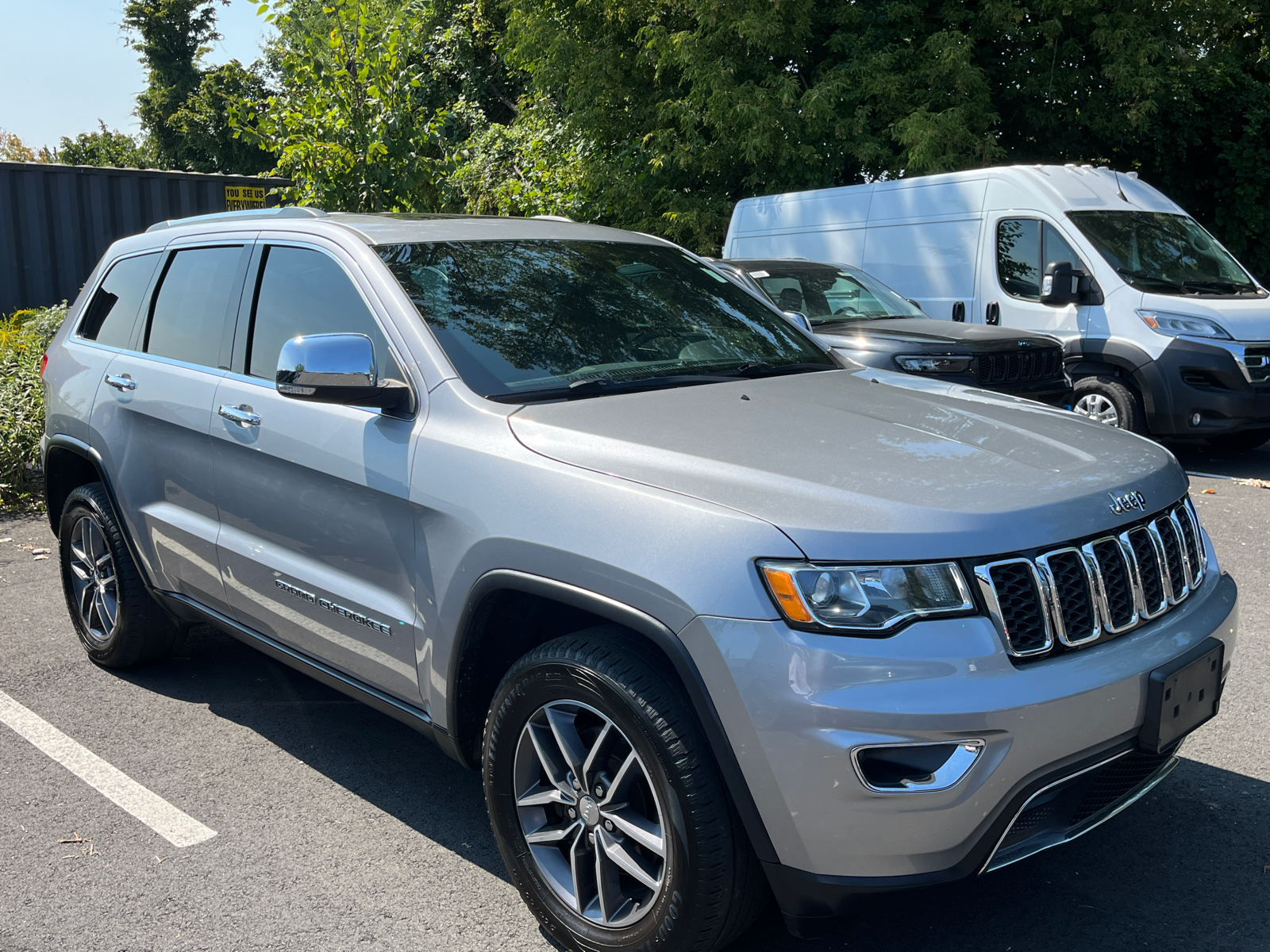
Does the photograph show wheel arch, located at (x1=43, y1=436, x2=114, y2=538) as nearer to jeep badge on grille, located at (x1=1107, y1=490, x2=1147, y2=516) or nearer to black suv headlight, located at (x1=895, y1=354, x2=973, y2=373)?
jeep badge on grille, located at (x1=1107, y1=490, x2=1147, y2=516)

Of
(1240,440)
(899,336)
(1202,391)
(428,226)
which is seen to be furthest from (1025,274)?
(428,226)

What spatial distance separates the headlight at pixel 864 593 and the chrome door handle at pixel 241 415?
1959 millimetres

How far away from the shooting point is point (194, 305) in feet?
13.8

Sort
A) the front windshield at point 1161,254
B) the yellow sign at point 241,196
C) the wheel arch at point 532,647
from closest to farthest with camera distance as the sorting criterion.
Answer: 1. the wheel arch at point 532,647
2. the front windshield at point 1161,254
3. the yellow sign at point 241,196

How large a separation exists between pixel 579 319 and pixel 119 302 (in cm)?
232

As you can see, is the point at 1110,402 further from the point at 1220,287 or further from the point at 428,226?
the point at 428,226

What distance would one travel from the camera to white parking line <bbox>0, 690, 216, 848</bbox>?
3518 mm

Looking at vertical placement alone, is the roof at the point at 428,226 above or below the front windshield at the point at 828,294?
above

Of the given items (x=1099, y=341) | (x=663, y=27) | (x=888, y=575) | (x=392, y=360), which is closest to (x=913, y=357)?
(x=1099, y=341)

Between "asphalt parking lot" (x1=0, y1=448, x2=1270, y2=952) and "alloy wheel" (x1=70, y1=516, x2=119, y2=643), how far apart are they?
11.5 inches

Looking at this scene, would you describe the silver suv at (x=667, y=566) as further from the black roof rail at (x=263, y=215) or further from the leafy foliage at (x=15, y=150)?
the leafy foliage at (x=15, y=150)

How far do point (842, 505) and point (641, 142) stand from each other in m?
15.1

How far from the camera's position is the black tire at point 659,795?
2410mm

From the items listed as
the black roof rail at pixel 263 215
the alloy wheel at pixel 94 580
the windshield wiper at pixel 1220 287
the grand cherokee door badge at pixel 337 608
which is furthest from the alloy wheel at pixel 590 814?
the windshield wiper at pixel 1220 287
